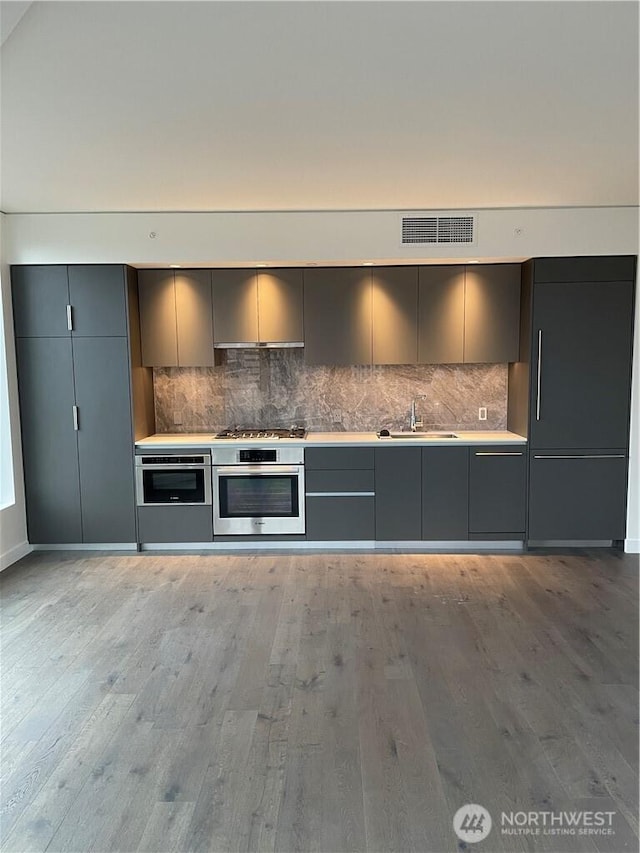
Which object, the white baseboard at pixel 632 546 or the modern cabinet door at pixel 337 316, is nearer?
the white baseboard at pixel 632 546

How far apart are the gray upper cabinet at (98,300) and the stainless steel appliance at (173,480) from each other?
3.57ft

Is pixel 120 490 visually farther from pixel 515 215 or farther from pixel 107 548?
pixel 515 215

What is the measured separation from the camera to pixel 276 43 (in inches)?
86.8

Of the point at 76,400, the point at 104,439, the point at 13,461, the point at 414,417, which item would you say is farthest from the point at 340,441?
the point at 13,461

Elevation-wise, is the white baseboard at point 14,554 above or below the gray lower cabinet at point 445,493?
below

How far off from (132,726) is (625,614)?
9.50ft

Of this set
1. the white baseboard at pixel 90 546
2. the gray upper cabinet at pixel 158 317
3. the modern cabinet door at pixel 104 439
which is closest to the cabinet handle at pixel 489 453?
the gray upper cabinet at pixel 158 317

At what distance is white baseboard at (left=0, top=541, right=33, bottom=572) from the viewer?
450cm

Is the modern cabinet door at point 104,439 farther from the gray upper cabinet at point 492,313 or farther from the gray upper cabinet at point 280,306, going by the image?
the gray upper cabinet at point 492,313

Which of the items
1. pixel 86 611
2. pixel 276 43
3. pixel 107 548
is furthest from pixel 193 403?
pixel 276 43

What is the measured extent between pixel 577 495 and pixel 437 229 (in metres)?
2.41

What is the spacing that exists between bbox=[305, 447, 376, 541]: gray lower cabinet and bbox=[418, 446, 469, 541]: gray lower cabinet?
0.44m

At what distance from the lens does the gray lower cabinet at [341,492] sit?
4.78 metres

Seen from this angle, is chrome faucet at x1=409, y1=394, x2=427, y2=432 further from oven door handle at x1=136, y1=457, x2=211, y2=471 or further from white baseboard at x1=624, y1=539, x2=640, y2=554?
white baseboard at x1=624, y1=539, x2=640, y2=554
